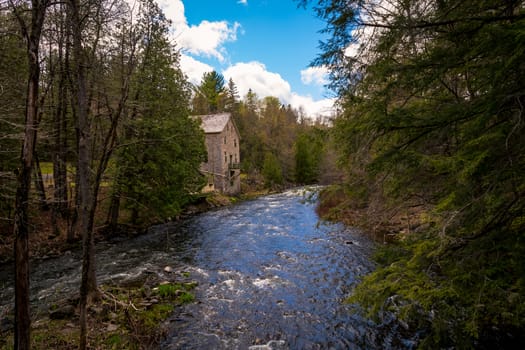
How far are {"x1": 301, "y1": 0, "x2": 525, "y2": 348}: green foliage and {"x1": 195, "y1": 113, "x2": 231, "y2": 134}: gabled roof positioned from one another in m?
26.3

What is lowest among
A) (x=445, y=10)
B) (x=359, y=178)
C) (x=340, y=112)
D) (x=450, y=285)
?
(x=450, y=285)

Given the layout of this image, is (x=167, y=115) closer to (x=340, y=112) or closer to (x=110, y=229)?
(x=110, y=229)

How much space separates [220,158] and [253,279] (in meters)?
22.1

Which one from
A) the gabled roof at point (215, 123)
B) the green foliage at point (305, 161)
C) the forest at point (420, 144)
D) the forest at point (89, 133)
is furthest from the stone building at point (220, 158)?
the forest at point (420, 144)

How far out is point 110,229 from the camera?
45.7 ft

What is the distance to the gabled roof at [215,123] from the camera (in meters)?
29.9

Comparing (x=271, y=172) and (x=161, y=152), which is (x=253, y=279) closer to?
(x=161, y=152)

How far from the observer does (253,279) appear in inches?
333

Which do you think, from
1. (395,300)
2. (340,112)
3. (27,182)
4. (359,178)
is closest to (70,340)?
(27,182)

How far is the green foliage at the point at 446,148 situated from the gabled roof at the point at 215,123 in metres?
26.3

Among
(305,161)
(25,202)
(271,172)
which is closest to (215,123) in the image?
(271,172)

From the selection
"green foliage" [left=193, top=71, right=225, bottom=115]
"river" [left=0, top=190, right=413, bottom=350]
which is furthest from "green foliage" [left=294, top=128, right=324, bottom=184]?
"river" [left=0, top=190, right=413, bottom=350]

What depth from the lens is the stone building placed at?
2906 cm

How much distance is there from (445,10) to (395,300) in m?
5.89
